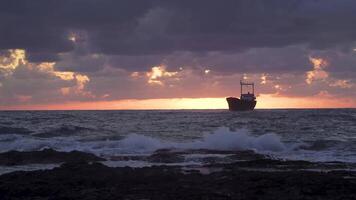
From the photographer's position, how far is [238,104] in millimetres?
130000

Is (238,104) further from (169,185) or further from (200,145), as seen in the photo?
(169,185)

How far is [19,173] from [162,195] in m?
6.61

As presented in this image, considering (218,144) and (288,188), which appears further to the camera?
(218,144)

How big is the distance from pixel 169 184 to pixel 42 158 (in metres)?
12.0

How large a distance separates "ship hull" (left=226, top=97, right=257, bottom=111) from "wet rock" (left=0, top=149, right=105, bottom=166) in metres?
103

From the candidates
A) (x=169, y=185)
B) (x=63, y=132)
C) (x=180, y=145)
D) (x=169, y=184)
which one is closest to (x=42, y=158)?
(x=169, y=184)

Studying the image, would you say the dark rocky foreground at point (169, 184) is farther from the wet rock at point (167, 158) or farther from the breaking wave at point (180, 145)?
the breaking wave at point (180, 145)

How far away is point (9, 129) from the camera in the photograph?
2089 inches

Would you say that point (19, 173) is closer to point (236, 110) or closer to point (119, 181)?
point (119, 181)

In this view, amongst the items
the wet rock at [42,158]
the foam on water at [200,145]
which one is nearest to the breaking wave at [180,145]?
the foam on water at [200,145]

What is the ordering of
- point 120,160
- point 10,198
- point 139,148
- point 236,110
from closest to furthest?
point 10,198 < point 120,160 < point 139,148 < point 236,110

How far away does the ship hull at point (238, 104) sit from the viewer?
5089 inches

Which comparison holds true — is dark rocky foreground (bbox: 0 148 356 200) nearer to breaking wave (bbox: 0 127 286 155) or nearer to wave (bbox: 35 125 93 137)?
breaking wave (bbox: 0 127 286 155)

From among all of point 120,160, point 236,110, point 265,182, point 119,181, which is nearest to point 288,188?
point 265,182
